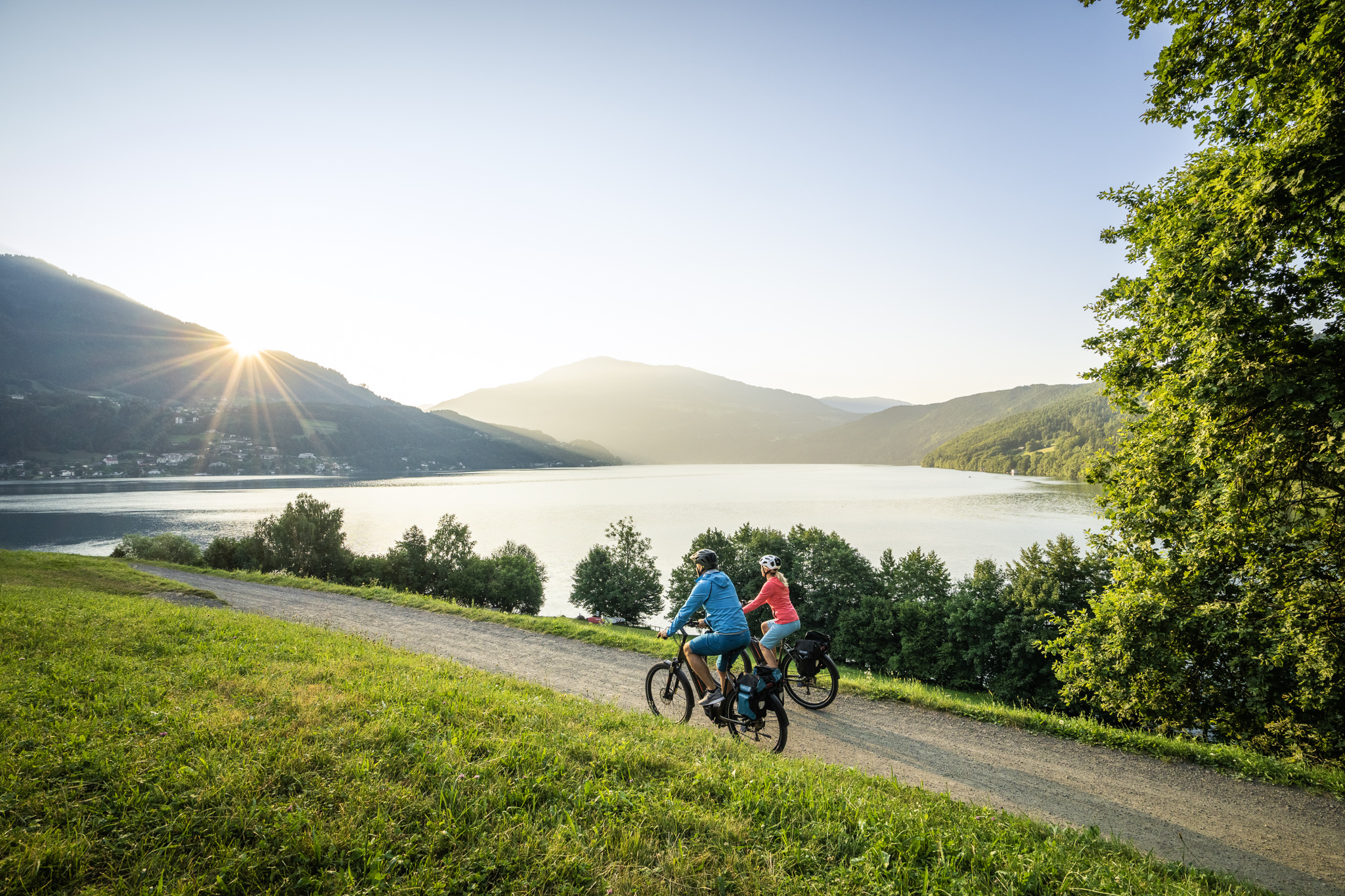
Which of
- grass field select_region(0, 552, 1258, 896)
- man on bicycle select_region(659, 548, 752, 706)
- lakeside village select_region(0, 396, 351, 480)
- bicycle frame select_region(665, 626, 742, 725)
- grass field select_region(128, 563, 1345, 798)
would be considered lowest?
lakeside village select_region(0, 396, 351, 480)

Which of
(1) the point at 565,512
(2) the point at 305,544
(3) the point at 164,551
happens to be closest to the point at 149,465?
(1) the point at 565,512

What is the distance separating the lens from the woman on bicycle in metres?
8.97

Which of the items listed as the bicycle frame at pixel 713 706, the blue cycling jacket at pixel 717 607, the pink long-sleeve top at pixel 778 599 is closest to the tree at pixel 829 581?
the pink long-sleeve top at pixel 778 599

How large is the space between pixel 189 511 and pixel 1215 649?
11827 cm

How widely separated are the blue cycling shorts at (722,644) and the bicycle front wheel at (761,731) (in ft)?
2.31

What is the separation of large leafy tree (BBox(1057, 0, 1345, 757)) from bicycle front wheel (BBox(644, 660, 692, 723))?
901 centimetres

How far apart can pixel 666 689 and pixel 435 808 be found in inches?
196

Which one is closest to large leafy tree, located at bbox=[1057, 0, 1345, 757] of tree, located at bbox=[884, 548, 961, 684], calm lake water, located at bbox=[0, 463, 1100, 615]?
tree, located at bbox=[884, 548, 961, 684]

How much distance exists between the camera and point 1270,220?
781 cm

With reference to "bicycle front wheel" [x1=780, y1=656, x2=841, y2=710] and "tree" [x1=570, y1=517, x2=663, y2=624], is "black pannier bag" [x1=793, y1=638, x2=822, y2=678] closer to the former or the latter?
"bicycle front wheel" [x1=780, y1=656, x2=841, y2=710]

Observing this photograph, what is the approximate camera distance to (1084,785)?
7.38 m

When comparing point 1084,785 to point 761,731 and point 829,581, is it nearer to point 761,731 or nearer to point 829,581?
point 761,731

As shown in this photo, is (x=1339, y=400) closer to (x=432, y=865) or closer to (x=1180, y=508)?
(x=1180, y=508)

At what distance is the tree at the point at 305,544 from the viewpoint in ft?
138
